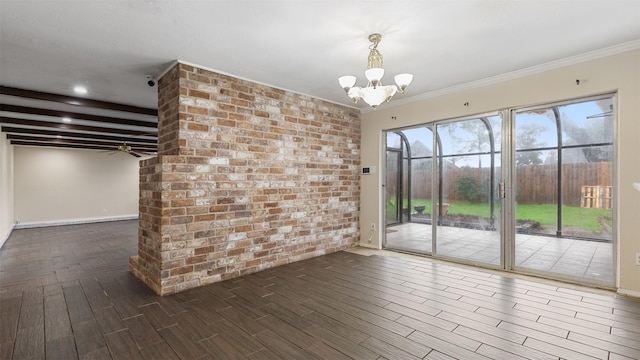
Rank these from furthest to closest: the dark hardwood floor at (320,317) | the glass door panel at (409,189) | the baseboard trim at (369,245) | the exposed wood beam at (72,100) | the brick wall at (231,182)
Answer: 1. the baseboard trim at (369,245)
2. the glass door panel at (409,189)
3. the exposed wood beam at (72,100)
4. the brick wall at (231,182)
5. the dark hardwood floor at (320,317)

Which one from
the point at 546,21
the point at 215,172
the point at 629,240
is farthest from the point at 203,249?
the point at 629,240

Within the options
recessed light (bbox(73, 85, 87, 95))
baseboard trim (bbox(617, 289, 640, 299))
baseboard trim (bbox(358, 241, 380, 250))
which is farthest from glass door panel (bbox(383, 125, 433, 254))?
recessed light (bbox(73, 85, 87, 95))

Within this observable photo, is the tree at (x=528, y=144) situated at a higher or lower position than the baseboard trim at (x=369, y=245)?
higher

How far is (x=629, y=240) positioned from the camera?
2869 mm

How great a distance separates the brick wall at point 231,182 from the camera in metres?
3.11

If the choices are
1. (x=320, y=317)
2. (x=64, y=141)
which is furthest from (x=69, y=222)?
(x=320, y=317)

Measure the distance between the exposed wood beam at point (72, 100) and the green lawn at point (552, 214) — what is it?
215 inches

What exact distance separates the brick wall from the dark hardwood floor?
0.31m

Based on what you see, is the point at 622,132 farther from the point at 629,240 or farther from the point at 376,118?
the point at 376,118

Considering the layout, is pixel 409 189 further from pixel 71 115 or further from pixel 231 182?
pixel 71 115

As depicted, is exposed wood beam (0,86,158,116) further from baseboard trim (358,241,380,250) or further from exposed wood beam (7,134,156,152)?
baseboard trim (358,241,380,250)

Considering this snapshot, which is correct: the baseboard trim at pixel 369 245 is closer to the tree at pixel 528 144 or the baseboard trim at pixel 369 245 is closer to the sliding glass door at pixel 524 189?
the sliding glass door at pixel 524 189

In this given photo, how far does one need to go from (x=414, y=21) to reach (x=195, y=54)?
84.7 inches

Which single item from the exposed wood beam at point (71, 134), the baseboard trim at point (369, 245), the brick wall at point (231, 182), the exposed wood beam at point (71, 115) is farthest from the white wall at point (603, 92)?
the exposed wood beam at point (71, 134)
